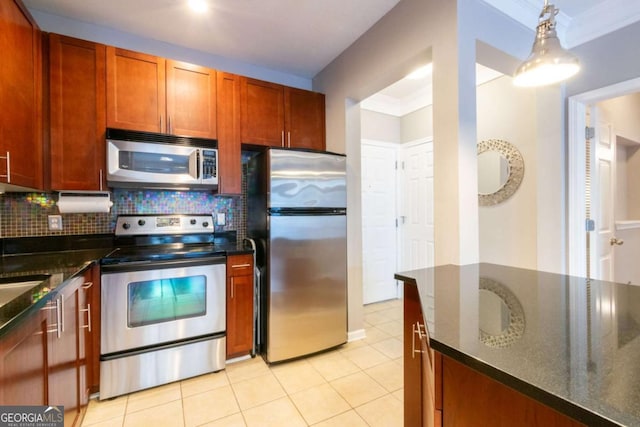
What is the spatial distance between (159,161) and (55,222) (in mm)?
873

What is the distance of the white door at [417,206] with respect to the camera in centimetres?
350

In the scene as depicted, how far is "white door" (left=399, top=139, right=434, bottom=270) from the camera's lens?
11.5ft

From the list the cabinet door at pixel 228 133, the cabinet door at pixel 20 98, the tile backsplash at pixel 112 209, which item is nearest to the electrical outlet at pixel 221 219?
the tile backsplash at pixel 112 209

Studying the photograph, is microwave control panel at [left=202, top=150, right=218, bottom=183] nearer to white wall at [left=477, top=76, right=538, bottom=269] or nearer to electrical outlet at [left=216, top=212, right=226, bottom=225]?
electrical outlet at [left=216, top=212, right=226, bottom=225]

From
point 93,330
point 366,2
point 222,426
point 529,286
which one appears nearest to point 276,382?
point 222,426

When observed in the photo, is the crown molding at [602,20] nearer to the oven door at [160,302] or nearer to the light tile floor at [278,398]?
the light tile floor at [278,398]

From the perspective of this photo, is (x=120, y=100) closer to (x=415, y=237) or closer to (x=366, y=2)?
(x=366, y=2)

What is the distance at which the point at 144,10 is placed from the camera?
2.05 meters

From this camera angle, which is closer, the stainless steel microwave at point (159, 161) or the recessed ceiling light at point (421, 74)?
the stainless steel microwave at point (159, 161)

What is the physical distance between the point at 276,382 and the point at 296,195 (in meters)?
1.37

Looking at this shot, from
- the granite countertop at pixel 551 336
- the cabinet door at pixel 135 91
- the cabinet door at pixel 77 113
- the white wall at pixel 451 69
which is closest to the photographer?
the granite countertop at pixel 551 336

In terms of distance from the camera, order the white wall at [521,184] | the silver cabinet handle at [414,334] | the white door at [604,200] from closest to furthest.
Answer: the silver cabinet handle at [414,334]
the white door at [604,200]
the white wall at [521,184]

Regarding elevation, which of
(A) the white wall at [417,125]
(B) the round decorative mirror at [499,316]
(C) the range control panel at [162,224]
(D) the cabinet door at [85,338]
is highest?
(A) the white wall at [417,125]

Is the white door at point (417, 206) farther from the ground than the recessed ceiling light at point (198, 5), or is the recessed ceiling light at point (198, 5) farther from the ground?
the recessed ceiling light at point (198, 5)
